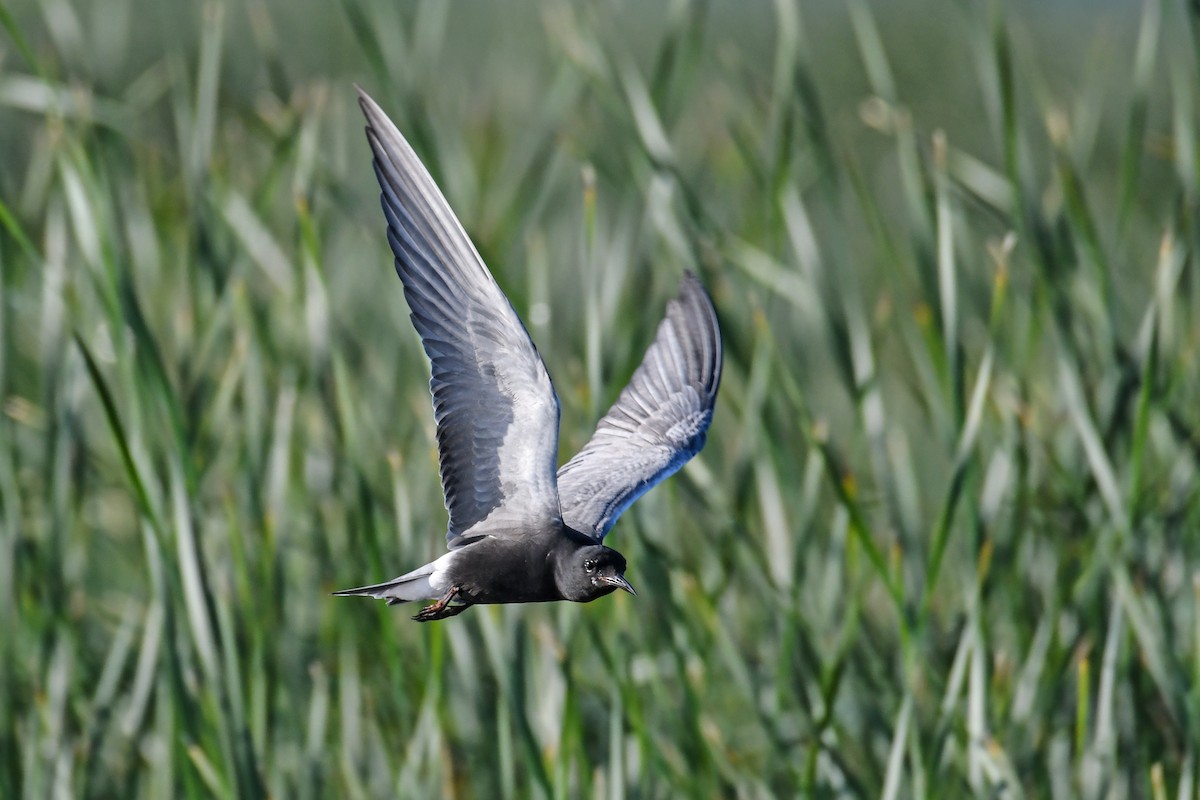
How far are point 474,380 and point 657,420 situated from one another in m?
0.43

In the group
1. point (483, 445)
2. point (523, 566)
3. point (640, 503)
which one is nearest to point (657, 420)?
point (640, 503)

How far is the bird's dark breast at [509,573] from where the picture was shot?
4.59 ft

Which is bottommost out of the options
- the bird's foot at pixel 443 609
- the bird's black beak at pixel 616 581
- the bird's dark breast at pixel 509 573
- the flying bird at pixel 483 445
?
the bird's black beak at pixel 616 581

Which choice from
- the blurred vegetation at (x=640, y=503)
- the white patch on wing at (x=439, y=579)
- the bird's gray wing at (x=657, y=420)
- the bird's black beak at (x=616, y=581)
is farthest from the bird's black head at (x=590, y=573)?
the blurred vegetation at (x=640, y=503)

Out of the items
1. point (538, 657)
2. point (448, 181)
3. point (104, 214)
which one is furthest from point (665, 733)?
point (104, 214)

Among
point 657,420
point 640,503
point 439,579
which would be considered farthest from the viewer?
point 640,503

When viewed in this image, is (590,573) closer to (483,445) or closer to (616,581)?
(616,581)

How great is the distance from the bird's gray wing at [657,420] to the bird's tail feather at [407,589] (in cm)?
21

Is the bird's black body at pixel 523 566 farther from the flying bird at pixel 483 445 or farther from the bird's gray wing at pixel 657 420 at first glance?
the bird's gray wing at pixel 657 420

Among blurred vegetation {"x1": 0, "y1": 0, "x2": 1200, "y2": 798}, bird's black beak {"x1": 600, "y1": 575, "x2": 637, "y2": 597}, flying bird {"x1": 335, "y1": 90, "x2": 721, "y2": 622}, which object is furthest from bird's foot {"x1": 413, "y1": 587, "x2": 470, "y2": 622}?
blurred vegetation {"x1": 0, "y1": 0, "x2": 1200, "y2": 798}

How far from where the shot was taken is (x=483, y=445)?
1531 mm

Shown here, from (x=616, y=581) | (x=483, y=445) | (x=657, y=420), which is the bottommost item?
(x=616, y=581)

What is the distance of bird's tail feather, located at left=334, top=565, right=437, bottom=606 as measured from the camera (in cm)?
142

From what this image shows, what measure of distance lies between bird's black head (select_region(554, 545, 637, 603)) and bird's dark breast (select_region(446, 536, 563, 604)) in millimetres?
34
